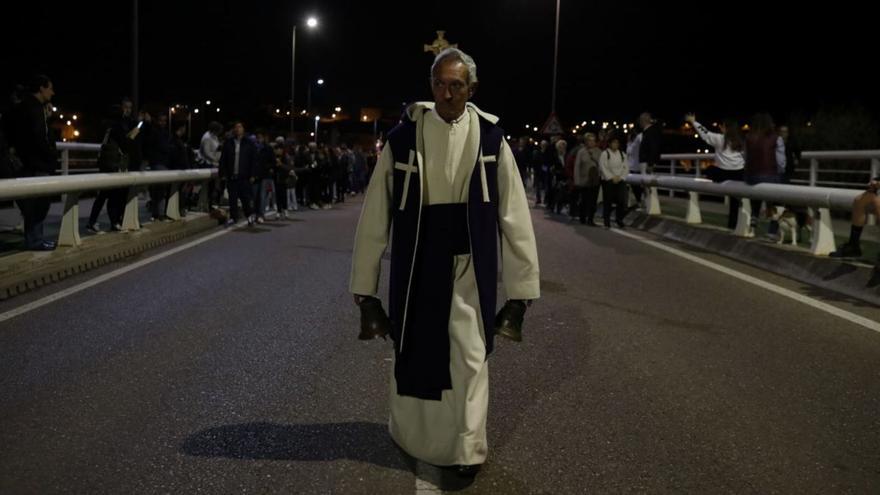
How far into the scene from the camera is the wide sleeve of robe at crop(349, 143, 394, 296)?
4285 millimetres

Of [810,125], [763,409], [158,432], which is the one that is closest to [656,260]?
[763,409]

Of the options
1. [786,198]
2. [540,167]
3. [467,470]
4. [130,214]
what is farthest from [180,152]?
[467,470]

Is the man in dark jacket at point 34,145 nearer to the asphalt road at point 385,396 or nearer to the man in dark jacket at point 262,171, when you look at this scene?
the asphalt road at point 385,396

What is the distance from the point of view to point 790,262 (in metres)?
11.2

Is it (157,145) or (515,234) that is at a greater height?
(157,145)

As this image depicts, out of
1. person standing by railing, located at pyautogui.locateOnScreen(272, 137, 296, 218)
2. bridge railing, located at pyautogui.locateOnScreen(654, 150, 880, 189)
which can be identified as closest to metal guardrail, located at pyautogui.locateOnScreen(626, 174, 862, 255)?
bridge railing, located at pyautogui.locateOnScreen(654, 150, 880, 189)

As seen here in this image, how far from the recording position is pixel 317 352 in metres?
6.88

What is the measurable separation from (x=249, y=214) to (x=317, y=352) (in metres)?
11.6

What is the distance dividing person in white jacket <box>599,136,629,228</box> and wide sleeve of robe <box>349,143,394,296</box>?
1415 centimetres

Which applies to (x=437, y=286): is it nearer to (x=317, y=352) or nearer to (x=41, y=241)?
(x=317, y=352)

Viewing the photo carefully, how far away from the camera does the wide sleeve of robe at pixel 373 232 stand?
429cm

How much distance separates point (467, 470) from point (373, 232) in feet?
3.51

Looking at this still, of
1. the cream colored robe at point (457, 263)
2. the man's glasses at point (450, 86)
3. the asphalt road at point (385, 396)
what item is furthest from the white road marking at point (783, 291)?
the man's glasses at point (450, 86)

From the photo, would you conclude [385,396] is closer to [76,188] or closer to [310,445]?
[310,445]
